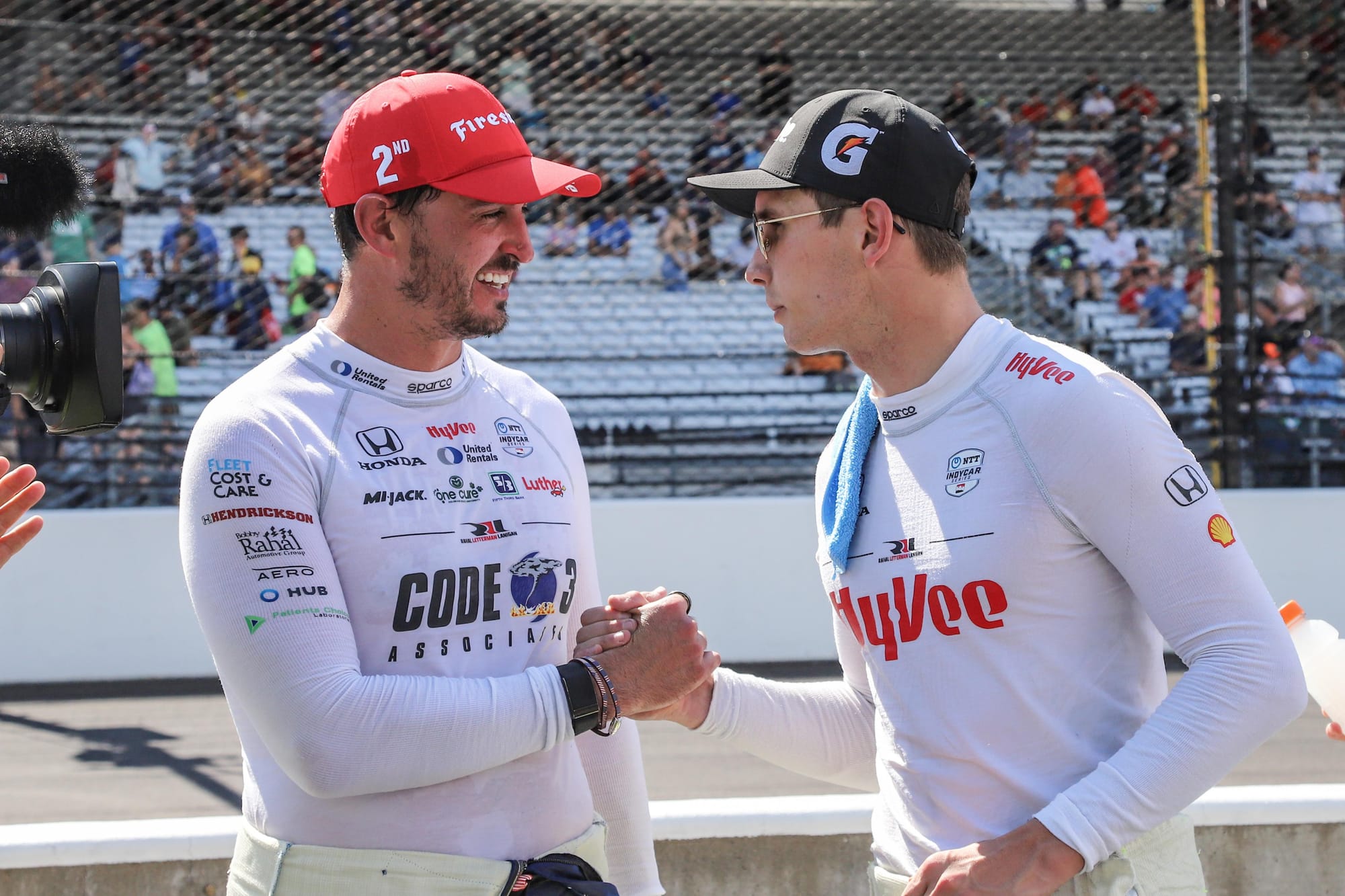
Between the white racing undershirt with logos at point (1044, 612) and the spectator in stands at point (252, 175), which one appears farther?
the spectator in stands at point (252, 175)

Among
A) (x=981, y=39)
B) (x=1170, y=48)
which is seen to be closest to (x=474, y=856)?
(x=981, y=39)

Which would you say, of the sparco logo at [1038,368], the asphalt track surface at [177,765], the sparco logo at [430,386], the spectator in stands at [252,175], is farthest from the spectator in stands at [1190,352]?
the sparco logo at [430,386]

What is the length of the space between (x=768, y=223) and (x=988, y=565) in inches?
25.1

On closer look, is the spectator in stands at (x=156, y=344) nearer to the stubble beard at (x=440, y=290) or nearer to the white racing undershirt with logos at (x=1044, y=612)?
the stubble beard at (x=440, y=290)

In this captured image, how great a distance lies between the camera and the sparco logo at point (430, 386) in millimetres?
2023

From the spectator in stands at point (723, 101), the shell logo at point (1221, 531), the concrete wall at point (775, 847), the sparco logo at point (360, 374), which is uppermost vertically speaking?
the spectator in stands at point (723, 101)

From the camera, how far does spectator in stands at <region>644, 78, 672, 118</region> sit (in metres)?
10.6

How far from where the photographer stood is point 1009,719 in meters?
1.82

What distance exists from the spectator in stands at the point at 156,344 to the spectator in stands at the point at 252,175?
102 cm

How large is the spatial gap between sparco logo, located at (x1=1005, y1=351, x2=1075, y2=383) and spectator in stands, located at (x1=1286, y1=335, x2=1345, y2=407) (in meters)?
7.18

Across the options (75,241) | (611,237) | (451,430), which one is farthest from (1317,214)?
(451,430)

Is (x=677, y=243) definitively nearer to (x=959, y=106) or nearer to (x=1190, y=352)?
(x=1190, y=352)

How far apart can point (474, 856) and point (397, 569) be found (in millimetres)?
412

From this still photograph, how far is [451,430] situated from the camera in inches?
79.4
